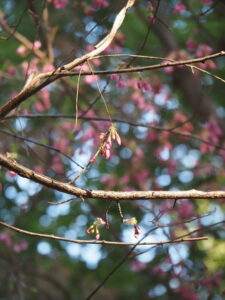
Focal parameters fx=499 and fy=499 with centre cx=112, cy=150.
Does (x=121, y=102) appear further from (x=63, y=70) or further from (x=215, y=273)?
(x=63, y=70)

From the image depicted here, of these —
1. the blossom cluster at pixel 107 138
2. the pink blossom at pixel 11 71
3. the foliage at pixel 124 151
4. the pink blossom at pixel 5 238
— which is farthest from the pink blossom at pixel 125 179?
the blossom cluster at pixel 107 138

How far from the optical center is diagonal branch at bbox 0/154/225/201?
217 cm

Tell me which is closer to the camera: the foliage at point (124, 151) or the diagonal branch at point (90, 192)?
the diagonal branch at point (90, 192)

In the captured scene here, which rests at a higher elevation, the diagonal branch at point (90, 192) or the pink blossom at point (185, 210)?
the pink blossom at point (185, 210)

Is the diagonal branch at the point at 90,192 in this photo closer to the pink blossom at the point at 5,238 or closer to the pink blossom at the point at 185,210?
the pink blossom at the point at 185,210

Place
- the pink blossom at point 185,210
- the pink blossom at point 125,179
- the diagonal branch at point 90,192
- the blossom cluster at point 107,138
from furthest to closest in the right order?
the pink blossom at point 125,179 → the pink blossom at point 185,210 → the blossom cluster at point 107,138 → the diagonal branch at point 90,192

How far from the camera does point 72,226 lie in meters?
7.44

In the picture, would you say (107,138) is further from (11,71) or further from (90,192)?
(11,71)

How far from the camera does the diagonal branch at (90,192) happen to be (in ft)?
7.13

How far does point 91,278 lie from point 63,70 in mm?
6183

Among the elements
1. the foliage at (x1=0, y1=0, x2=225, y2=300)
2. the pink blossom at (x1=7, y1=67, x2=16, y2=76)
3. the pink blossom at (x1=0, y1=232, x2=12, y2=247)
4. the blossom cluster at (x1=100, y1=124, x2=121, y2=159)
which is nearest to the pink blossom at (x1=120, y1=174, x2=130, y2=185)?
the foliage at (x1=0, y1=0, x2=225, y2=300)

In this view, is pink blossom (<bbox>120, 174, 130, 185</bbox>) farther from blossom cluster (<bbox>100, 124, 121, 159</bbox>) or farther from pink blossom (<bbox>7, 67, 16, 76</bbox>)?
blossom cluster (<bbox>100, 124, 121, 159</bbox>)

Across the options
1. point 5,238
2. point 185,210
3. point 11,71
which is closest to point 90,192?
point 11,71

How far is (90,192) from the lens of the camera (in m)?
2.21
